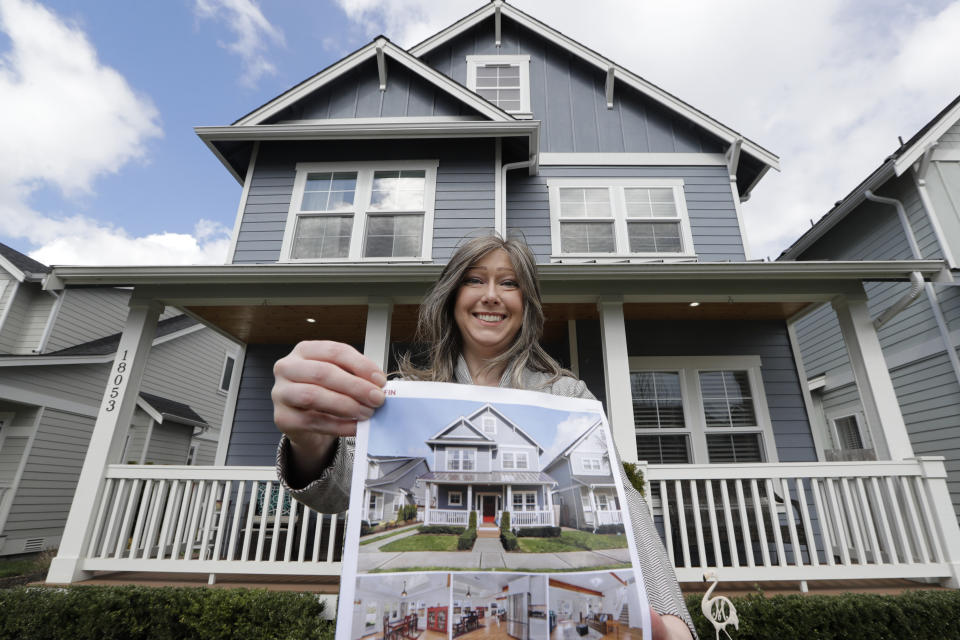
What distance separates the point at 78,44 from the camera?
23.4 m

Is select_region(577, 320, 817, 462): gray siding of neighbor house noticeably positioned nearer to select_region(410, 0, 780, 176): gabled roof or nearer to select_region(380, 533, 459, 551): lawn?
select_region(410, 0, 780, 176): gabled roof

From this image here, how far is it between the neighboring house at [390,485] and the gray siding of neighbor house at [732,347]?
5.18 m

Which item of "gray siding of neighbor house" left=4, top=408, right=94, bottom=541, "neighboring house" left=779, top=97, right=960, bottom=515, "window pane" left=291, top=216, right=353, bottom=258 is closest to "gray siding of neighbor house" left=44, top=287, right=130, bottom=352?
"gray siding of neighbor house" left=4, top=408, right=94, bottom=541

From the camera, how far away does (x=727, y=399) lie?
5.88 meters

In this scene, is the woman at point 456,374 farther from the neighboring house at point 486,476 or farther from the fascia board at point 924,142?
the fascia board at point 924,142

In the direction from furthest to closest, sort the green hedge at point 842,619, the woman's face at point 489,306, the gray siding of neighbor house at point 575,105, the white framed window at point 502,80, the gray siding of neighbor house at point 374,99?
the white framed window at point 502,80
the gray siding of neighbor house at point 575,105
the gray siding of neighbor house at point 374,99
the green hedge at point 842,619
the woman's face at point 489,306

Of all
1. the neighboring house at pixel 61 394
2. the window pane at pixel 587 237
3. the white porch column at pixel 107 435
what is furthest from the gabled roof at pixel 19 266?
the window pane at pixel 587 237

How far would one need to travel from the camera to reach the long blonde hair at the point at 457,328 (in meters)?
1.17

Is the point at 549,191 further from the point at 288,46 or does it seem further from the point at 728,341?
the point at 288,46

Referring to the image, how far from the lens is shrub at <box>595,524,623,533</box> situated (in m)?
0.78

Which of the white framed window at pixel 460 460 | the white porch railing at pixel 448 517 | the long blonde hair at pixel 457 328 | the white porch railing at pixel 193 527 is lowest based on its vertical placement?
the white porch railing at pixel 193 527

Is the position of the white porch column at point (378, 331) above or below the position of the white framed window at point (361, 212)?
below

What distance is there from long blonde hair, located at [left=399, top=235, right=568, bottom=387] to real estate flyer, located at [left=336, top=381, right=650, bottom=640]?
0.32m

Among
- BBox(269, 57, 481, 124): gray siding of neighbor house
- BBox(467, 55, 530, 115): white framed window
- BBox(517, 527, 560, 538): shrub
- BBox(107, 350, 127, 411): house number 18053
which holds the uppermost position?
BBox(467, 55, 530, 115): white framed window
